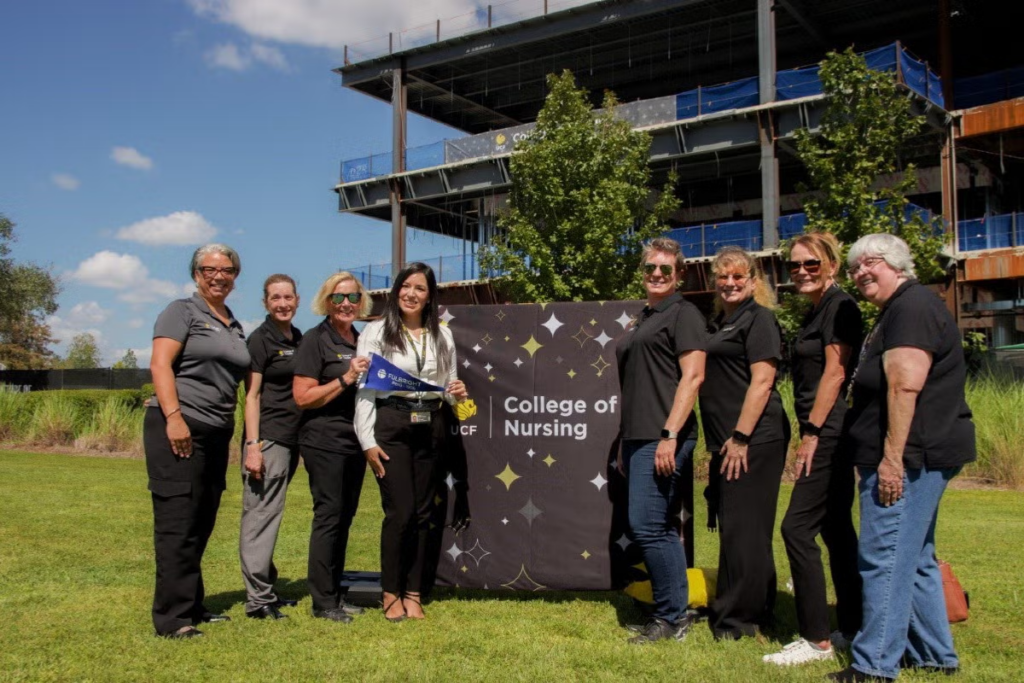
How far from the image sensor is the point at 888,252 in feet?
13.7

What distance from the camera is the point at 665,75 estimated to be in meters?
34.4

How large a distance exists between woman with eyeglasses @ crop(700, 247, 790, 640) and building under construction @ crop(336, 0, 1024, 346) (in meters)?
16.9

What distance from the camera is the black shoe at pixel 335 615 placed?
539cm

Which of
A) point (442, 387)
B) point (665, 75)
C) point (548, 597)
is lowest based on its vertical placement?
point (548, 597)

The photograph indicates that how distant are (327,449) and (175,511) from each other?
0.93 meters

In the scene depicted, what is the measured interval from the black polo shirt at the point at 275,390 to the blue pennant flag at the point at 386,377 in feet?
1.91

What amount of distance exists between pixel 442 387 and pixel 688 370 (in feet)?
5.18

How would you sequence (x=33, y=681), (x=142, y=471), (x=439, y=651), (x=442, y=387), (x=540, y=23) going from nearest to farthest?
(x=33, y=681) → (x=439, y=651) → (x=442, y=387) → (x=142, y=471) → (x=540, y=23)

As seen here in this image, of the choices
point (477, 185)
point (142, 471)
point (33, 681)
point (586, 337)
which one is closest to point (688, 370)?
point (586, 337)

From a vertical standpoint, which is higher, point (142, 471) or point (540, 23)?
point (540, 23)

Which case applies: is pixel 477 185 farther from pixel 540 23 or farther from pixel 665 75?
pixel 665 75

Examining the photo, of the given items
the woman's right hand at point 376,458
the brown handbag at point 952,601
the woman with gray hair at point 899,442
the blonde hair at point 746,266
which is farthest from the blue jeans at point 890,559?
the woman's right hand at point 376,458

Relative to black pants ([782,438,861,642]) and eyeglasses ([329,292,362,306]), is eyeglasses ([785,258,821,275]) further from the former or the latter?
eyeglasses ([329,292,362,306])

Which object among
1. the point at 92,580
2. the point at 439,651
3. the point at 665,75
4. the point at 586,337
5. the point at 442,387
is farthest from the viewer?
the point at 665,75
